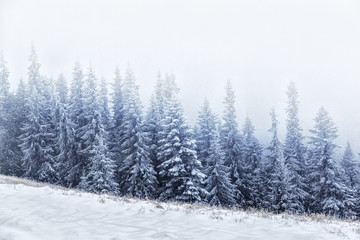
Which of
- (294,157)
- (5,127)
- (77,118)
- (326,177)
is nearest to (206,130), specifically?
(294,157)

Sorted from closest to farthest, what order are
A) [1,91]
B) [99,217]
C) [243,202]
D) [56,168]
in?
[99,217]
[243,202]
[56,168]
[1,91]

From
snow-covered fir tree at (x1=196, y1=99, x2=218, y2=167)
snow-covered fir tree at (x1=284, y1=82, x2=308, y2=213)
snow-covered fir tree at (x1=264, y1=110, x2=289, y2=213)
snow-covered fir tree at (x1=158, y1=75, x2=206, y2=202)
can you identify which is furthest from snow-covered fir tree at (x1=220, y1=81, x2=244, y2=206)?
snow-covered fir tree at (x1=158, y1=75, x2=206, y2=202)

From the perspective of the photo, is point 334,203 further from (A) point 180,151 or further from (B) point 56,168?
(B) point 56,168

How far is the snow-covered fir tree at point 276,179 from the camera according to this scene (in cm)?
3084

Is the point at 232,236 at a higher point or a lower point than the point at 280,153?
lower

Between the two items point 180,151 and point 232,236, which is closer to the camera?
point 232,236

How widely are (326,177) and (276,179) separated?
493 centimetres

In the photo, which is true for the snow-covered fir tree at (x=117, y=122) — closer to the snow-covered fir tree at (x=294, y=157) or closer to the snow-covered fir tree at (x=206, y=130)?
the snow-covered fir tree at (x=206, y=130)

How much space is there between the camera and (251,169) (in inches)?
1425

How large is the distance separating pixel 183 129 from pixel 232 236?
2166 cm

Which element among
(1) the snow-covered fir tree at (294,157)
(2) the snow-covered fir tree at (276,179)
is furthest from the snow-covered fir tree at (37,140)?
(1) the snow-covered fir tree at (294,157)

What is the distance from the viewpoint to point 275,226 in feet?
24.6

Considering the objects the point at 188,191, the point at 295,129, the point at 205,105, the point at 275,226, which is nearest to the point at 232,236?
the point at 275,226

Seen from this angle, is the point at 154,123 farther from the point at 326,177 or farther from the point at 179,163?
the point at 326,177
